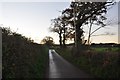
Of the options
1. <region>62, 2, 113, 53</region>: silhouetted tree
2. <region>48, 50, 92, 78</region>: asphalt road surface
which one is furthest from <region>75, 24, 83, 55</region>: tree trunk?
<region>48, 50, 92, 78</region>: asphalt road surface

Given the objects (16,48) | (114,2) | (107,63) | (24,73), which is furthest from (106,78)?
(114,2)

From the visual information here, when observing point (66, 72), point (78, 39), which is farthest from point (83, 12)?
point (66, 72)

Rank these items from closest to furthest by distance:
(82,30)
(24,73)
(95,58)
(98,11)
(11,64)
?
(11,64) < (24,73) < (95,58) < (98,11) < (82,30)

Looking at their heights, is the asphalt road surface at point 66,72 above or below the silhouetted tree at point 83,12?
below

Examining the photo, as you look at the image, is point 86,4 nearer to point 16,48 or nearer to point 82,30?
point 82,30

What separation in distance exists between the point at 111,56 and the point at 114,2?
56.2 feet

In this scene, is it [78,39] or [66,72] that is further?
[78,39]

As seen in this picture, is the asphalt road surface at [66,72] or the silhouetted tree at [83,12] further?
the silhouetted tree at [83,12]

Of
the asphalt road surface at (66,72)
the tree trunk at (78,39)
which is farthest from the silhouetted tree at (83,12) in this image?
the asphalt road surface at (66,72)

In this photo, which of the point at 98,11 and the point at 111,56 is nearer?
the point at 111,56

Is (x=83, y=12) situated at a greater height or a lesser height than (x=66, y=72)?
greater

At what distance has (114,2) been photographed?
108 feet

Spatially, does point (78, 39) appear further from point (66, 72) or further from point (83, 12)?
point (66, 72)

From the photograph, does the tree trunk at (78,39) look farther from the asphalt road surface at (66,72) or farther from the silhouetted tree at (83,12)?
the asphalt road surface at (66,72)
